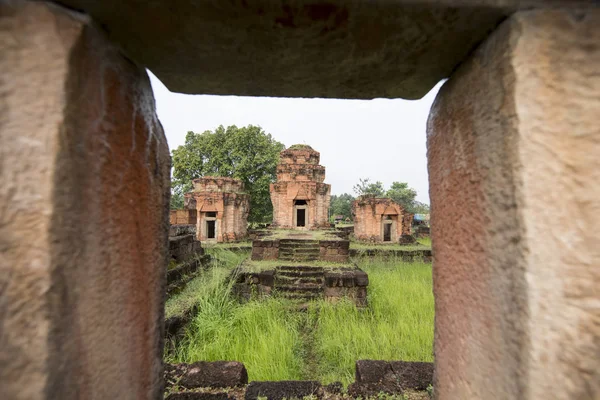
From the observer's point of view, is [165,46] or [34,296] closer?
[34,296]

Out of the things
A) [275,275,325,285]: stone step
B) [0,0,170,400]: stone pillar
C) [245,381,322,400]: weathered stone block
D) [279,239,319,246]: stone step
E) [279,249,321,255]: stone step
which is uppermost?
[0,0,170,400]: stone pillar

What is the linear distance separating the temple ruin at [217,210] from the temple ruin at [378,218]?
19.5 feet

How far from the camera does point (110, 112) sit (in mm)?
710

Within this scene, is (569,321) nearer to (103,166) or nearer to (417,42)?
(417,42)

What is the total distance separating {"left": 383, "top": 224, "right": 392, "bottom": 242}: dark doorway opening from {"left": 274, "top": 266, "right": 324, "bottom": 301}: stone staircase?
8.56 meters

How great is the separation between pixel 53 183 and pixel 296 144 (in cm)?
1435

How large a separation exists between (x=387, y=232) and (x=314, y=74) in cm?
1396

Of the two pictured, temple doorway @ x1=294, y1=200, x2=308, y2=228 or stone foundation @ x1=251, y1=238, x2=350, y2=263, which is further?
temple doorway @ x1=294, y1=200, x2=308, y2=228

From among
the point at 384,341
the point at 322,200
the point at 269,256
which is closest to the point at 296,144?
the point at 322,200

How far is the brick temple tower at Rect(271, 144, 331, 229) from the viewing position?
12.6 meters

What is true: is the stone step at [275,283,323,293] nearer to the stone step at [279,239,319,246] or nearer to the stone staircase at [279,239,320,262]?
the stone staircase at [279,239,320,262]

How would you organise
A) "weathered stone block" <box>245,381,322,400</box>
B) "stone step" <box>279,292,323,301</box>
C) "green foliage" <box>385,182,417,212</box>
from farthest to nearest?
"green foliage" <box>385,182,417,212</box> < "stone step" <box>279,292,323,301</box> < "weathered stone block" <box>245,381,322,400</box>

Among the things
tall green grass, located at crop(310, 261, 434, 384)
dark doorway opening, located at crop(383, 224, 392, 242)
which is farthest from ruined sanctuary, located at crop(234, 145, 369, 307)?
dark doorway opening, located at crop(383, 224, 392, 242)

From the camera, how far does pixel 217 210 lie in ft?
40.9
